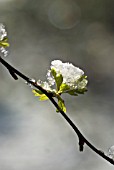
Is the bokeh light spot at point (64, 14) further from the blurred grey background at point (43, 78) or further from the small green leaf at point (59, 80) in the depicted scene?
the small green leaf at point (59, 80)

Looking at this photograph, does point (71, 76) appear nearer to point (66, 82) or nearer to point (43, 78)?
point (66, 82)

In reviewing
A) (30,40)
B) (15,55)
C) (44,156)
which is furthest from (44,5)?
(44,156)

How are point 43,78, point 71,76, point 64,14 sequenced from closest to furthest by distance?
point 71,76 → point 43,78 → point 64,14

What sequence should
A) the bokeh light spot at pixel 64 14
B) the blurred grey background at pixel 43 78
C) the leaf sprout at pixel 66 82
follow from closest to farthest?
the leaf sprout at pixel 66 82 → the blurred grey background at pixel 43 78 → the bokeh light spot at pixel 64 14

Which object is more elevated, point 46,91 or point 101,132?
point 101,132

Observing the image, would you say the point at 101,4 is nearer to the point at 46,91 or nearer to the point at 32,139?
the point at 32,139

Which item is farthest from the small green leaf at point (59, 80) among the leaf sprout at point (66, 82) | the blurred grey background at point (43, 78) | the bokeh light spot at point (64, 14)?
the bokeh light spot at point (64, 14)

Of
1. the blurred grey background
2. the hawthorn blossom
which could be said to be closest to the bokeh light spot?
the blurred grey background

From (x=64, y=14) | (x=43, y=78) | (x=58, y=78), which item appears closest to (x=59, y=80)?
(x=58, y=78)
